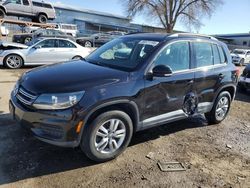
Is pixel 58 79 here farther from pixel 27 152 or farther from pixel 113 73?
pixel 27 152

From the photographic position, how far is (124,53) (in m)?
4.63

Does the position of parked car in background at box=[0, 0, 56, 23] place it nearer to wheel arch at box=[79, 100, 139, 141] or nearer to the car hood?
the car hood

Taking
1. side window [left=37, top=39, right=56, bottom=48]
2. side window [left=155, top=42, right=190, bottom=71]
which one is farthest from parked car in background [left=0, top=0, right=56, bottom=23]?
side window [left=155, top=42, right=190, bottom=71]

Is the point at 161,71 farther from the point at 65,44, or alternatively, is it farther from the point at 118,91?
the point at 65,44

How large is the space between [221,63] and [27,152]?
4.03 meters

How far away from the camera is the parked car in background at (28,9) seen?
20.1 metres

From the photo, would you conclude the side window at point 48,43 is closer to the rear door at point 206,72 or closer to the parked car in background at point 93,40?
the rear door at point 206,72

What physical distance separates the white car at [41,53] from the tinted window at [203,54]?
23.0ft

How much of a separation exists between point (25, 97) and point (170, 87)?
2.21 meters

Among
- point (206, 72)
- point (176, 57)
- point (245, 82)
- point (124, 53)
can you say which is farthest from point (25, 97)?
point (245, 82)

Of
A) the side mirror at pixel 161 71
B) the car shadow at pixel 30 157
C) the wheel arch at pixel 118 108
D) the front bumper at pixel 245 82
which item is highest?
the side mirror at pixel 161 71

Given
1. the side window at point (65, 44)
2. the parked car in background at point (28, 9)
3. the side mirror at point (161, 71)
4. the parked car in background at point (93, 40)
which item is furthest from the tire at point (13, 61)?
the parked car in background at point (93, 40)

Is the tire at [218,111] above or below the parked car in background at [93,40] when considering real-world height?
below

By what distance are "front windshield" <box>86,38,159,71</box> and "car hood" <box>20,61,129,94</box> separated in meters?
0.27
